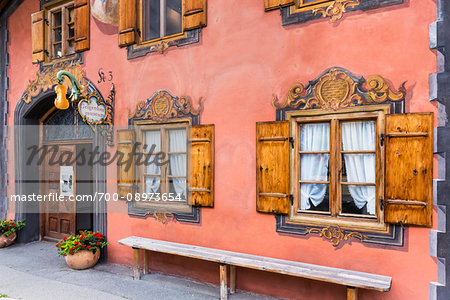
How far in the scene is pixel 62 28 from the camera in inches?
254

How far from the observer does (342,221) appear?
3766 millimetres

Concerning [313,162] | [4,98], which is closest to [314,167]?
[313,162]

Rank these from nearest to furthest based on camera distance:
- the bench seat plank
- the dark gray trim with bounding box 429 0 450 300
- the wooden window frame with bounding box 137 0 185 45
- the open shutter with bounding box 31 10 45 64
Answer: the dark gray trim with bounding box 429 0 450 300 → the bench seat plank → the wooden window frame with bounding box 137 0 185 45 → the open shutter with bounding box 31 10 45 64

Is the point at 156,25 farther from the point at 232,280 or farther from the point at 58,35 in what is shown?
the point at 232,280

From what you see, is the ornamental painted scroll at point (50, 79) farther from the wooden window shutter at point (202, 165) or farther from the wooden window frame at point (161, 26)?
the wooden window shutter at point (202, 165)

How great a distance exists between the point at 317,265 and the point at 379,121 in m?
1.93

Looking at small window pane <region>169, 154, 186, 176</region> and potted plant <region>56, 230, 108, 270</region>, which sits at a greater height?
small window pane <region>169, 154, 186, 176</region>

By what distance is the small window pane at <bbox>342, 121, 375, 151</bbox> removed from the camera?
3.68 meters

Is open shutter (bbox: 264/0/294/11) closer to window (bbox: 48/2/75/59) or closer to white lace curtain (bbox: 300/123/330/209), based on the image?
white lace curtain (bbox: 300/123/330/209)

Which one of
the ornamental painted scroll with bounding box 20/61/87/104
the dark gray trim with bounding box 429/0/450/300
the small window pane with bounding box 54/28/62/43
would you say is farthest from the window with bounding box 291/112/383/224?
the small window pane with bounding box 54/28/62/43

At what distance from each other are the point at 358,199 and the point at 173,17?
162 inches

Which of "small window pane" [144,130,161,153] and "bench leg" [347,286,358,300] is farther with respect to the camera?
"small window pane" [144,130,161,153]

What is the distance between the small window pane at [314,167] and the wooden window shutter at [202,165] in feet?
4.49

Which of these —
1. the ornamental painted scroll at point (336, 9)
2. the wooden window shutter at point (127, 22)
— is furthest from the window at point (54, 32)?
the ornamental painted scroll at point (336, 9)
